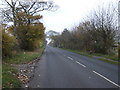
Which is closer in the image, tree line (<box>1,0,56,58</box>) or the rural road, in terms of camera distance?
the rural road

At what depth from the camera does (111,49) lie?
109 feet

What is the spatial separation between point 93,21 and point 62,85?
2831 cm

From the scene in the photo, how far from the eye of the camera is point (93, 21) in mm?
34250

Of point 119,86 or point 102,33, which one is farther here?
point 102,33

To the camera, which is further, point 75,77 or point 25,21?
point 25,21

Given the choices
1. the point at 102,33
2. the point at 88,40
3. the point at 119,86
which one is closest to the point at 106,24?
the point at 102,33

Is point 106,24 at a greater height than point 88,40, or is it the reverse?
point 106,24

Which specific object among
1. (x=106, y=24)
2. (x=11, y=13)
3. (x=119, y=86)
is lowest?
(x=119, y=86)

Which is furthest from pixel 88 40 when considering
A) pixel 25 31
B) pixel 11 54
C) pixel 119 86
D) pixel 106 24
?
pixel 119 86

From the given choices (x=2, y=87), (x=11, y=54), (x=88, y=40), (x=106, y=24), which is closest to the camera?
(x=2, y=87)

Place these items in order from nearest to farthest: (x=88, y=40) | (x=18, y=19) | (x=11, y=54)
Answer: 1. (x=11, y=54)
2. (x=18, y=19)
3. (x=88, y=40)

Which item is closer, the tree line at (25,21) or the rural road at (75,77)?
the rural road at (75,77)

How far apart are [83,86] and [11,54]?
12058mm

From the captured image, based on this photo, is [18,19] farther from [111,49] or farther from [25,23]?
[111,49]
